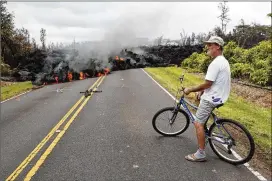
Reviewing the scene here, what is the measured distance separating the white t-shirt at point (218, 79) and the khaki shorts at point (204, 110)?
0.31 feet

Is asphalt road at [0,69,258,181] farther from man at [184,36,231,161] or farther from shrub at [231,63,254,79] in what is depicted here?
shrub at [231,63,254,79]

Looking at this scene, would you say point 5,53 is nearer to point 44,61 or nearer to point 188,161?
point 44,61

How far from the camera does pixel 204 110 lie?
6.22 meters

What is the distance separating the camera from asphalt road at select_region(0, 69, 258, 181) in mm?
5836

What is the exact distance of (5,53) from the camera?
31156mm

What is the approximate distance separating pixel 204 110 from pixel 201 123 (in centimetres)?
29

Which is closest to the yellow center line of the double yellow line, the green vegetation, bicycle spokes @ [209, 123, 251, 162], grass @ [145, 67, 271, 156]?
the double yellow line

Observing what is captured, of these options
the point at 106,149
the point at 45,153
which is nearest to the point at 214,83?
the point at 106,149

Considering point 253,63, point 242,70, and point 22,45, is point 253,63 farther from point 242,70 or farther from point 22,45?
point 22,45

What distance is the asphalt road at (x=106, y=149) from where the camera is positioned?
19.1ft

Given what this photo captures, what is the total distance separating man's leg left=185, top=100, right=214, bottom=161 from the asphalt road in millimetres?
177

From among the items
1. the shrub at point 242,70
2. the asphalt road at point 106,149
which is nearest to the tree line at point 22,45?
the shrub at point 242,70

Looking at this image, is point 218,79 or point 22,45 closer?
point 218,79

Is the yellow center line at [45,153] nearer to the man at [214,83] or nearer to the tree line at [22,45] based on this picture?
the man at [214,83]
